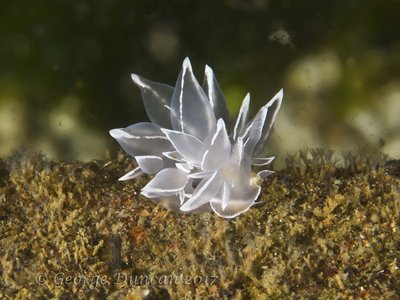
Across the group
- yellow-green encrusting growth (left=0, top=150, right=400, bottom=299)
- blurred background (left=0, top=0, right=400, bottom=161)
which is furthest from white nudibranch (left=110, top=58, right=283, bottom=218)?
blurred background (left=0, top=0, right=400, bottom=161)

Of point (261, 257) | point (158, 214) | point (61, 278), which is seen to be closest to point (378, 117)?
point (261, 257)

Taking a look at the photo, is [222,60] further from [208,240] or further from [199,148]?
[208,240]

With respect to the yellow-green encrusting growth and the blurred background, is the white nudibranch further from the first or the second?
the blurred background

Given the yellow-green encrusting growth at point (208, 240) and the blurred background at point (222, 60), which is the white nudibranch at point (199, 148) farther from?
the blurred background at point (222, 60)

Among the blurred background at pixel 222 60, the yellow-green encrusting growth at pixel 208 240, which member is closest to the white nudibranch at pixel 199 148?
the yellow-green encrusting growth at pixel 208 240

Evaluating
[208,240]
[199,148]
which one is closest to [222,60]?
[199,148]

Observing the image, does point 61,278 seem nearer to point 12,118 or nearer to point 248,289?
point 248,289
